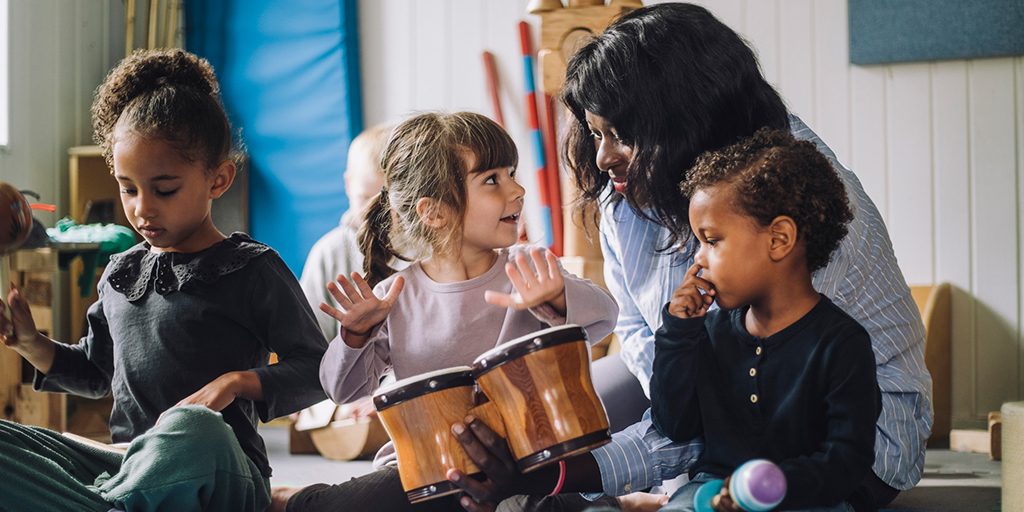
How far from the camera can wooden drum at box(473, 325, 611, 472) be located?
1.10 m

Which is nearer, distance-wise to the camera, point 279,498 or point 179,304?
point 179,304

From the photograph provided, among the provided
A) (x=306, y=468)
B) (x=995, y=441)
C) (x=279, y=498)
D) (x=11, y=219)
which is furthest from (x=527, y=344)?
(x=995, y=441)

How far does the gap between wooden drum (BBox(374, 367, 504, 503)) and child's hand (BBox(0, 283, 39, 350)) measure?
76cm

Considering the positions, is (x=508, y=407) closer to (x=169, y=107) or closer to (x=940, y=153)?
(x=169, y=107)

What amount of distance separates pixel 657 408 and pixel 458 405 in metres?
0.33

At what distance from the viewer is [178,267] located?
148 cm

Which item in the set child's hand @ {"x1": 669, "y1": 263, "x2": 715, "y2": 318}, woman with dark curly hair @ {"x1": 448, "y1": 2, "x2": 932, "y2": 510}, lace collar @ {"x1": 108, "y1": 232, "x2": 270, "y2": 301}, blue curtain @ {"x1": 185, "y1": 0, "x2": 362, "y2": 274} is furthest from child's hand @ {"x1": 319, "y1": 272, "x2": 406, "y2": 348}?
blue curtain @ {"x1": 185, "y1": 0, "x2": 362, "y2": 274}

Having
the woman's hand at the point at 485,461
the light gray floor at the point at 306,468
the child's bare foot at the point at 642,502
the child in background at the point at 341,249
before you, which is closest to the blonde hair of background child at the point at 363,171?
the child in background at the point at 341,249

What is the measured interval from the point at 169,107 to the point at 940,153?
2646mm

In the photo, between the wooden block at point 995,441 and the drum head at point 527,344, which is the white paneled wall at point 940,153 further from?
the drum head at point 527,344


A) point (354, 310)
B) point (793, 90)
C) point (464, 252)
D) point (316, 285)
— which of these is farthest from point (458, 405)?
point (793, 90)

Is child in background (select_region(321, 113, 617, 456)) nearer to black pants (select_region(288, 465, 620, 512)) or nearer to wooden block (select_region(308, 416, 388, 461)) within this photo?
black pants (select_region(288, 465, 620, 512))

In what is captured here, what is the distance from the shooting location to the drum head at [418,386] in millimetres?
1151

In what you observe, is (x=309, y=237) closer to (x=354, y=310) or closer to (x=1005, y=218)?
(x=354, y=310)
